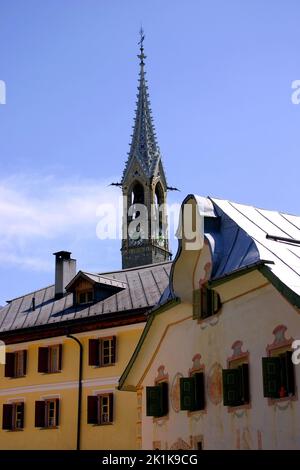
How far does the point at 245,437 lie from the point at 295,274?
4004 mm

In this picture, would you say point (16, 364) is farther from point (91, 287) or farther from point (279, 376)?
point (279, 376)

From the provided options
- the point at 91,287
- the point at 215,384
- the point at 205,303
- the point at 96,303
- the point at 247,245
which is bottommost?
the point at 215,384

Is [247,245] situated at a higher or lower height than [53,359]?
higher

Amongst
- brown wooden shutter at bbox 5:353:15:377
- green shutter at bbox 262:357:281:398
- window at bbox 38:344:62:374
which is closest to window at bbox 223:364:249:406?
green shutter at bbox 262:357:281:398

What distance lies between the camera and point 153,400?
24.7 m

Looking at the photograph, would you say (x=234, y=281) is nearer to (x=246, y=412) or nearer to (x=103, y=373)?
(x=246, y=412)

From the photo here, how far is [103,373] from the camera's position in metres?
35.2

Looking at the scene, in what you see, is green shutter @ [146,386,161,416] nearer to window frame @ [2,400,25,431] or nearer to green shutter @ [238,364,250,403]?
green shutter @ [238,364,250,403]

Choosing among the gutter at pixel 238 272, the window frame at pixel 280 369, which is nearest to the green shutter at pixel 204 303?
the gutter at pixel 238 272

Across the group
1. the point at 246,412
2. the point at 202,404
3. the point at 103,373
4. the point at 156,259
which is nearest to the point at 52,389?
the point at 103,373

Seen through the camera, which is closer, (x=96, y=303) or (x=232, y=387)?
(x=232, y=387)

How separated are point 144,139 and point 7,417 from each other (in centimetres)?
6901

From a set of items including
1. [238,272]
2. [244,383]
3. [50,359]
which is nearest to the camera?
[244,383]

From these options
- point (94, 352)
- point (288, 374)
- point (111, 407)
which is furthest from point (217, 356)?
point (94, 352)
